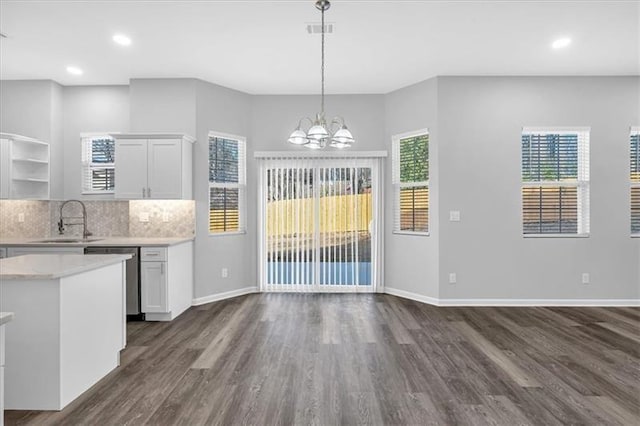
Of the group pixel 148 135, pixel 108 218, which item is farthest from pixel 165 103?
pixel 108 218

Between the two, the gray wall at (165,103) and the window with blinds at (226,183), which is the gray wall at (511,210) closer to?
the window with blinds at (226,183)

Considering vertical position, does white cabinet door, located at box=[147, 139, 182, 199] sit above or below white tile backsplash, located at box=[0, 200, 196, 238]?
above

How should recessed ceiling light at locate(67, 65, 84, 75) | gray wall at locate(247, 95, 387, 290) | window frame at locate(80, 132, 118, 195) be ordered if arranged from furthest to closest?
gray wall at locate(247, 95, 387, 290) → window frame at locate(80, 132, 118, 195) → recessed ceiling light at locate(67, 65, 84, 75)

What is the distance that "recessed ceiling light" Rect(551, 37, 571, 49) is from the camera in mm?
4062

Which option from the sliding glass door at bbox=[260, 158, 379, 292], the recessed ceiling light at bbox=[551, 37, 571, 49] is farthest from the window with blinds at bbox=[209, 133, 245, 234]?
the recessed ceiling light at bbox=[551, 37, 571, 49]

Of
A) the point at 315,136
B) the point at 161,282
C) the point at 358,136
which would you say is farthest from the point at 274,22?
the point at 161,282

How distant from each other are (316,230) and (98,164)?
327cm

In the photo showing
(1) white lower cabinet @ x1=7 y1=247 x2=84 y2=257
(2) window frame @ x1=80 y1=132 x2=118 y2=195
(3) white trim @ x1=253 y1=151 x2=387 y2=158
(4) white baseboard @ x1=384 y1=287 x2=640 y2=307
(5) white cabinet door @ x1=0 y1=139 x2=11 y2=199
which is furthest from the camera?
(3) white trim @ x1=253 y1=151 x2=387 y2=158

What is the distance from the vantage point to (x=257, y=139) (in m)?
5.89

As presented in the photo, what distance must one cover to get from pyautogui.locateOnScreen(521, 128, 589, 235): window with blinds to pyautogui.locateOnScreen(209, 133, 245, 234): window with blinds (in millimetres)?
4028

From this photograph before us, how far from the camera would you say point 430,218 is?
523 cm

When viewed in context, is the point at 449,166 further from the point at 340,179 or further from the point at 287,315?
the point at 287,315

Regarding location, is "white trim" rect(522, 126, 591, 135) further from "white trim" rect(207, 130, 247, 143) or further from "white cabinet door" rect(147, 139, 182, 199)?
"white cabinet door" rect(147, 139, 182, 199)

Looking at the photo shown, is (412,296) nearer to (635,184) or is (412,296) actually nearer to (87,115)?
(635,184)
